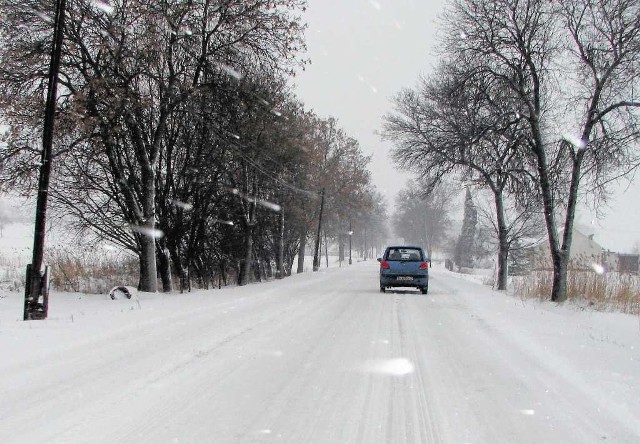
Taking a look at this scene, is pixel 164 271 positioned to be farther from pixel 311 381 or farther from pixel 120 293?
pixel 311 381

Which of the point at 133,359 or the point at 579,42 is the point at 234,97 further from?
the point at 133,359

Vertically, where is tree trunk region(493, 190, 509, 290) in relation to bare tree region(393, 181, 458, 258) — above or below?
below

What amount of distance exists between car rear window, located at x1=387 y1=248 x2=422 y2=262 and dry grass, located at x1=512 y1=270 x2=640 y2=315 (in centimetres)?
418

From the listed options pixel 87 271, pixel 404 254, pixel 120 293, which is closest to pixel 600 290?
pixel 404 254

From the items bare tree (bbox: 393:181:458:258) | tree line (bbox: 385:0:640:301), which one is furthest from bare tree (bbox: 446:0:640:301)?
bare tree (bbox: 393:181:458:258)

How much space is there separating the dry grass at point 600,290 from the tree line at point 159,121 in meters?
11.3

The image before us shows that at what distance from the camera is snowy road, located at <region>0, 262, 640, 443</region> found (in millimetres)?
4031

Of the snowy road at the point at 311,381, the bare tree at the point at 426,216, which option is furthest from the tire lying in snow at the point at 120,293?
the bare tree at the point at 426,216

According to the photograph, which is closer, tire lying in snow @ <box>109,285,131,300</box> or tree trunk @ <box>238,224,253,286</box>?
tire lying in snow @ <box>109,285,131,300</box>

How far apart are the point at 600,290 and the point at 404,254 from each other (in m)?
6.66

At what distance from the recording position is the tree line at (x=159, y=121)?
48.5ft

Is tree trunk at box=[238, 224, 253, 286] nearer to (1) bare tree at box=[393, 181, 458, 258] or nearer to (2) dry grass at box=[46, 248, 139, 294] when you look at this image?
(2) dry grass at box=[46, 248, 139, 294]

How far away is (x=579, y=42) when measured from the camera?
1554 centimetres

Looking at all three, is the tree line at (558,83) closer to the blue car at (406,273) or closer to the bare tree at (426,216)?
the blue car at (406,273)
